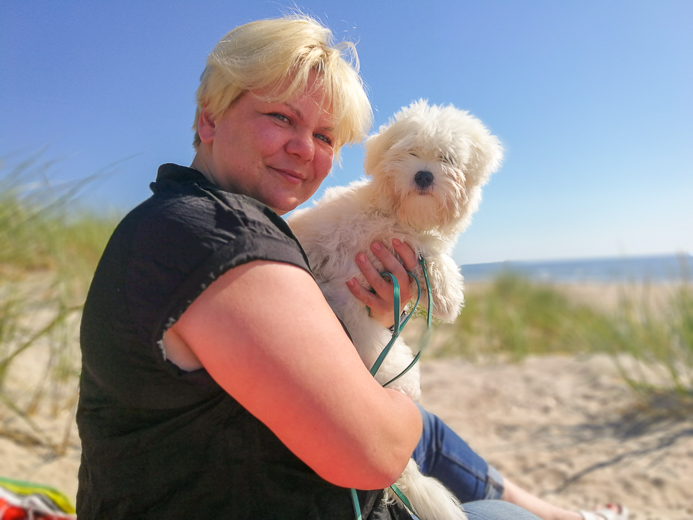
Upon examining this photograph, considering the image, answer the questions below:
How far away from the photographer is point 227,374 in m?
0.88

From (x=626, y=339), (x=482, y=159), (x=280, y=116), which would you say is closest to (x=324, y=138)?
(x=280, y=116)

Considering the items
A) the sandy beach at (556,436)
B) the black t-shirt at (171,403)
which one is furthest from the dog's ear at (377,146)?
the sandy beach at (556,436)

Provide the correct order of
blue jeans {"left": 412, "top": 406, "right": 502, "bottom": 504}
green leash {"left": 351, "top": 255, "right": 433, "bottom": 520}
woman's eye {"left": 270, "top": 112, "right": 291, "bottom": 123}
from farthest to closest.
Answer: blue jeans {"left": 412, "top": 406, "right": 502, "bottom": 504}
woman's eye {"left": 270, "top": 112, "right": 291, "bottom": 123}
green leash {"left": 351, "top": 255, "right": 433, "bottom": 520}

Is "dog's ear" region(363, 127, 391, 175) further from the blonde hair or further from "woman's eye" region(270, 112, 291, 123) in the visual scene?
"woman's eye" region(270, 112, 291, 123)

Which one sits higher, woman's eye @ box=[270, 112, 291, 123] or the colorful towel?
woman's eye @ box=[270, 112, 291, 123]

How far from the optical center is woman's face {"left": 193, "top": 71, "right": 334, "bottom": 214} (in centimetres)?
136

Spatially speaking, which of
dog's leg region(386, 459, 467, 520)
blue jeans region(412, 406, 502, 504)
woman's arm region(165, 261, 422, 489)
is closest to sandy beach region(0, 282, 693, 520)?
blue jeans region(412, 406, 502, 504)

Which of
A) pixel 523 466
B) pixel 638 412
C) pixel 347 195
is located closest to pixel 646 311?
pixel 638 412

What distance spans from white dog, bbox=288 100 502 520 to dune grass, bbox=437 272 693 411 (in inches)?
136

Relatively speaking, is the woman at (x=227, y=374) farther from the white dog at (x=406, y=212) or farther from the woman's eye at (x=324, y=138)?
the white dog at (x=406, y=212)

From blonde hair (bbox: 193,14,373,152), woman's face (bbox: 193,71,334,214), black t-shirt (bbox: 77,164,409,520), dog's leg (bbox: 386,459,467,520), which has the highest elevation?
blonde hair (bbox: 193,14,373,152)

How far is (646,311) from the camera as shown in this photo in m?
4.46

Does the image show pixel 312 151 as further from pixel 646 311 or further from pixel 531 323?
pixel 531 323

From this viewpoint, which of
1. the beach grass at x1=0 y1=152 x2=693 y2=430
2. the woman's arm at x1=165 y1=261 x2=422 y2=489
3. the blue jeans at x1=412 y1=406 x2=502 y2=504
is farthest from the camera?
the beach grass at x1=0 y1=152 x2=693 y2=430
